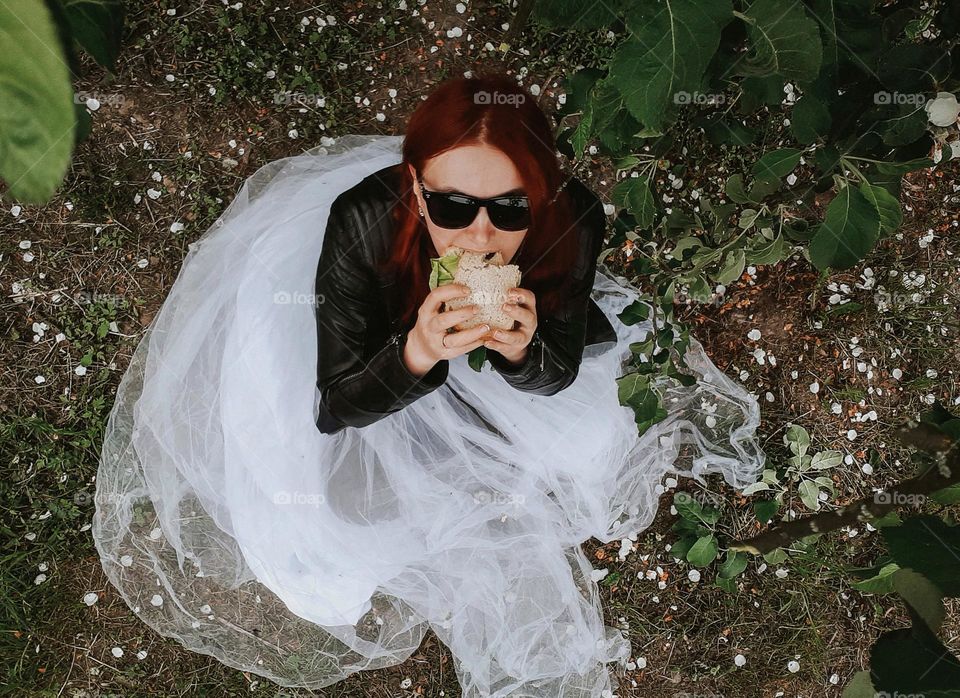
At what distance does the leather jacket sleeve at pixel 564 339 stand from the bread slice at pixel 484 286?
0.24 m

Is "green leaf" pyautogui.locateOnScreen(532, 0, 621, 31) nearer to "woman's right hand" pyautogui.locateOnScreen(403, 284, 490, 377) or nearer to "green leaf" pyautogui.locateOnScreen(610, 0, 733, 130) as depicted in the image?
"green leaf" pyautogui.locateOnScreen(610, 0, 733, 130)

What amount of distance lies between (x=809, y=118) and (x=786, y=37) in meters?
0.39

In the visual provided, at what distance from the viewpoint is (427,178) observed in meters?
1.62

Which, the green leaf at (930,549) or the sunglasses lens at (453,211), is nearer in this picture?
the green leaf at (930,549)

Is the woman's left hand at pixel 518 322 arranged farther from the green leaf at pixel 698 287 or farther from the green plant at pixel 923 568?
the green plant at pixel 923 568

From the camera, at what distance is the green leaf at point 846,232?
1304 mm

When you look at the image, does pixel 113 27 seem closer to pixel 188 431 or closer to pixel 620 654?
pixel 188 431

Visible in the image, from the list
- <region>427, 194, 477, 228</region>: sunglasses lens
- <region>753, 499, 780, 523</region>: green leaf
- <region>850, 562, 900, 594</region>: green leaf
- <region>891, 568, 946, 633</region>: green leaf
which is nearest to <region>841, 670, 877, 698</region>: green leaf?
<region>891, 568, 946, 633</region>: green leaf

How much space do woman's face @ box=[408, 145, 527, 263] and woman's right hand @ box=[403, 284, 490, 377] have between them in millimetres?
133

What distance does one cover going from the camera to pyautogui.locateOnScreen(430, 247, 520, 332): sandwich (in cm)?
154

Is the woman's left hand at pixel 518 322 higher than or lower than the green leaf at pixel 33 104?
lower

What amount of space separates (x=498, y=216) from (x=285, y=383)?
77cm

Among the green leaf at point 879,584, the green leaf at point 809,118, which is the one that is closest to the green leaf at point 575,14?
the green leaf at point 809,118

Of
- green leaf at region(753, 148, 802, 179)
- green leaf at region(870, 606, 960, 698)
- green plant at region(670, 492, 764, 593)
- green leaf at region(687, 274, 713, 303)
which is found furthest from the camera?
green plant at region(670, 492, 764, 593)
